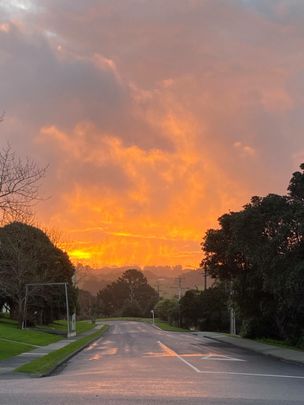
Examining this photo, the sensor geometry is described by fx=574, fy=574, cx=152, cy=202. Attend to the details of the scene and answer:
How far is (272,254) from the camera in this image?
30.6m

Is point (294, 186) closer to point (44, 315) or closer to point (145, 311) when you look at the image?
point (44, 315)

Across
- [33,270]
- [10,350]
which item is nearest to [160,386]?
[10,350]

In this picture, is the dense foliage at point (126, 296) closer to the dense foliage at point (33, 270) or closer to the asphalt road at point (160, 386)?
the dense foliage at point (33, 270)

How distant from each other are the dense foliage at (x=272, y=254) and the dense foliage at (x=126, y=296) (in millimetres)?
119648

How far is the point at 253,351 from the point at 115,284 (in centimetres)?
14386

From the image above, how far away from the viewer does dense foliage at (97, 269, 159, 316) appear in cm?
16400

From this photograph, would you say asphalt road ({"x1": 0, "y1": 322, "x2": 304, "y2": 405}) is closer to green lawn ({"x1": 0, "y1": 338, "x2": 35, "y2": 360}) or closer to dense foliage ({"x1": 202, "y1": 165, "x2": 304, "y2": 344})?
green lawn ({"x1": 0, "y1": 338, "x2": 35, "y2": 360})

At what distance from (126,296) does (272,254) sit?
148 m

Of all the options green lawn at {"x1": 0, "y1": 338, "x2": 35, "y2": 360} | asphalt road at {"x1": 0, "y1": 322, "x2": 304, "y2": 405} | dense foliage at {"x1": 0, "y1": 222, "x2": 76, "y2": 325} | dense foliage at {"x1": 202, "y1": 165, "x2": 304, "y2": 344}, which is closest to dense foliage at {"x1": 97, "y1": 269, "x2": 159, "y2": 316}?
dense foliage at {"x1": 0, "y1": 222, "x2": 76, "y2": 325}

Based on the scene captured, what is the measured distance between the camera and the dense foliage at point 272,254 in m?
29.7

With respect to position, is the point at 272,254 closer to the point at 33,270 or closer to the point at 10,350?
the point at 10,350

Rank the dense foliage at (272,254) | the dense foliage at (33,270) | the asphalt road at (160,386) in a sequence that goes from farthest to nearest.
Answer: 1. the dense foliage at (33,270)
2. the dense foliage at (272,254)
3. the asphalt road at (160,386)

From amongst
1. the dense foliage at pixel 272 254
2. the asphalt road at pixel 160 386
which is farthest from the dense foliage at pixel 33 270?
the asphalt road at pixel 160 386

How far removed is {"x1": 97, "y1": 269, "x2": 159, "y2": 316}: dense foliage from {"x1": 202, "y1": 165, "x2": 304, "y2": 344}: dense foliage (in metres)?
120
